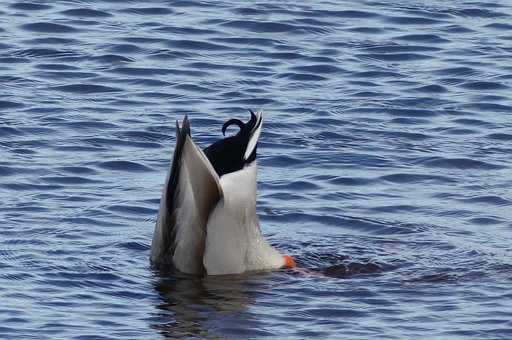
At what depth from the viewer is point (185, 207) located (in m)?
10.9

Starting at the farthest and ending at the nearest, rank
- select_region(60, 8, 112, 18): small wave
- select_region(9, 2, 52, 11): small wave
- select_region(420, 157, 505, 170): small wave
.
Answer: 1. select_region(9, 2, 52, 11): small wave
2. select_region(60, 8, 112, 18): small wave
3. select_region(420, 157, 505, 170): small wave

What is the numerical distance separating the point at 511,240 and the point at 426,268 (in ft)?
3.01

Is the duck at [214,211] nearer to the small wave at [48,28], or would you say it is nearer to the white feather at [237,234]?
the white feather at [237,234]

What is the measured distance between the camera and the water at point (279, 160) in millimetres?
10461

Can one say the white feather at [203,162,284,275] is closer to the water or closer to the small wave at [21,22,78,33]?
the water

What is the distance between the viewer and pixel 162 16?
18219 mm

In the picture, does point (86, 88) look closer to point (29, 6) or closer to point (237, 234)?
point (29, 6)

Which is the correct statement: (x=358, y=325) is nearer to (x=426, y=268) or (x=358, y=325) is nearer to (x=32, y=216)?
(x=426, y=268)

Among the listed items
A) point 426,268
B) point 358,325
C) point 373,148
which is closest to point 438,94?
point 373,148

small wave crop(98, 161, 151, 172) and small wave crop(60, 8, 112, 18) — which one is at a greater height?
small wave crop(60, 8, 112, 18)

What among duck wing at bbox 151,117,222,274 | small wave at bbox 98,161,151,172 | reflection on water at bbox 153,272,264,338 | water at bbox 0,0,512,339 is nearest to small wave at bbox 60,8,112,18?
water at bbox 0,0,512,339

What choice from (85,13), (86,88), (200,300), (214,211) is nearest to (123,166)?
(86,88)

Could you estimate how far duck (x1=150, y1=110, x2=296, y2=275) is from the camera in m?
10.7

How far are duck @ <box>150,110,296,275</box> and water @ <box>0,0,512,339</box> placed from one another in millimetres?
135
